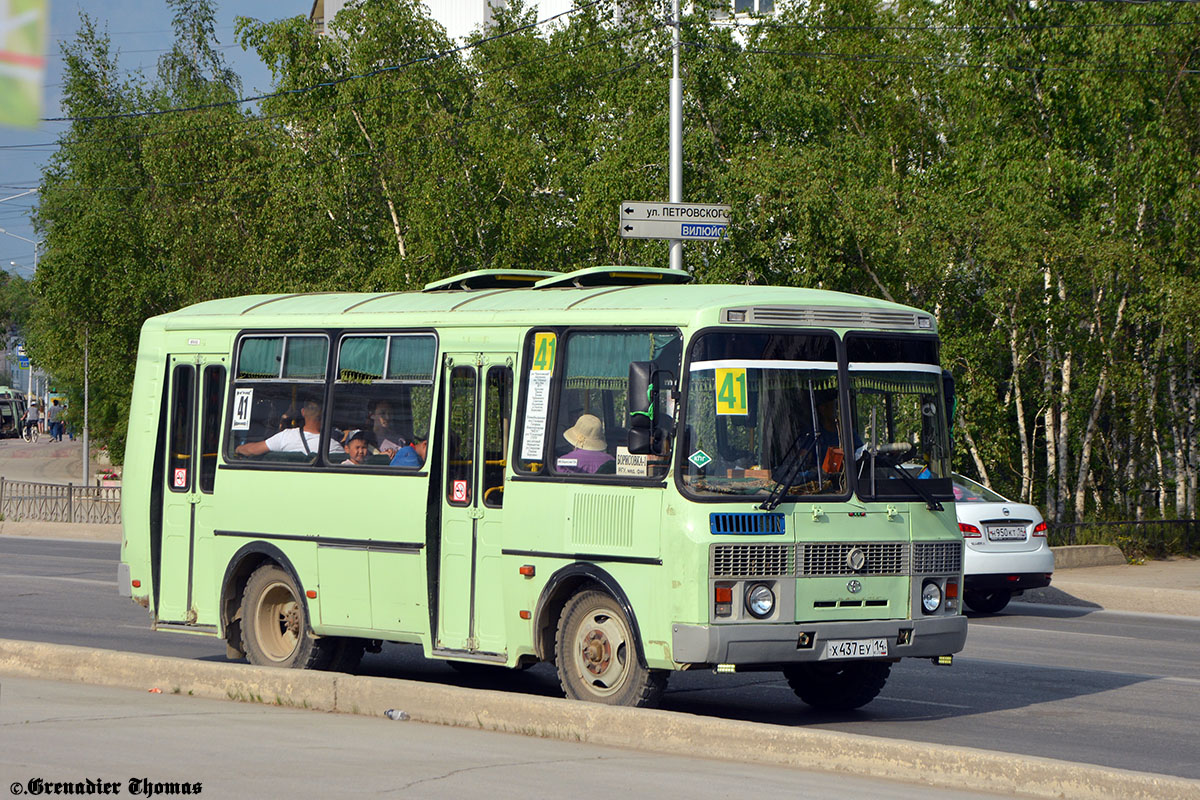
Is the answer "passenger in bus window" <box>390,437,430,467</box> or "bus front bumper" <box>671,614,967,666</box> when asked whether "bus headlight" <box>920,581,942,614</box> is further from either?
"passenger in bus window" <box>390,437,430,467</box>

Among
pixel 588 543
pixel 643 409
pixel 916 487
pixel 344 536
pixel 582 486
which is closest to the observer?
pixel 643 409

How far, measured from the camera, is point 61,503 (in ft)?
113

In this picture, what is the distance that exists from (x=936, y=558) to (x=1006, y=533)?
7745 millimetres

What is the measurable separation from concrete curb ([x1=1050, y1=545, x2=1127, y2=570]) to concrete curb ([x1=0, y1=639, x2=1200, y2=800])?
14813mm

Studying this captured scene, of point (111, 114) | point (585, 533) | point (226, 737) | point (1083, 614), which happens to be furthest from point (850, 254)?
point (111, 114)

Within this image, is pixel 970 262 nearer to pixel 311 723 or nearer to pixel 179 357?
pixel 179 357

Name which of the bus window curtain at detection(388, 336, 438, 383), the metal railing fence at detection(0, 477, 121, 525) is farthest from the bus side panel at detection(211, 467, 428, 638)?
the metal railing fence at detection(0, 477, 121, 525)

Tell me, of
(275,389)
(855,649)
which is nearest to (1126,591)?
(855,649)

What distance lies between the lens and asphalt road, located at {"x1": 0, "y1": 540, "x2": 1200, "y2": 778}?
1003 centimetres

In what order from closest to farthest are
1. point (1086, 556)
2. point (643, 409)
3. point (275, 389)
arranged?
point (643, 409) → point (275, 389) → point (1086, 556)

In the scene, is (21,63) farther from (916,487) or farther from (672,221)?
(672,221)

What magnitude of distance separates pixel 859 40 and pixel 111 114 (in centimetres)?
2650

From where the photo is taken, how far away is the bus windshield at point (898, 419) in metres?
10.4

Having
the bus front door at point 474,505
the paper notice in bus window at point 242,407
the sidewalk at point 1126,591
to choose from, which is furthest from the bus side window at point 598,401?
the sidewalk at point 1126,591
